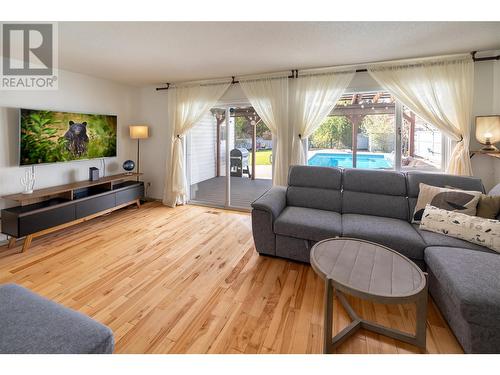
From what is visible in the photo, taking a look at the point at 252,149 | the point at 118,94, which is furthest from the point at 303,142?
A: the point at 118,94

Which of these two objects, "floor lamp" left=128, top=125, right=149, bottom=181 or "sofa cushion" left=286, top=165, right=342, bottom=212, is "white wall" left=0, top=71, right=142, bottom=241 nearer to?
"floor lamp" left=128, top=125, right=149, bottom=181

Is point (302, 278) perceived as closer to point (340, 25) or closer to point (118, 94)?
point (340, 25)

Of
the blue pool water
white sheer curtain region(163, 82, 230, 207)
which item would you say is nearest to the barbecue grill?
white sheer curtain region(163, 82, 230, 207)

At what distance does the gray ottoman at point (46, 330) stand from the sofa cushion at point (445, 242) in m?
2.33

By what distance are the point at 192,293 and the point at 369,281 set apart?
1.37 meters

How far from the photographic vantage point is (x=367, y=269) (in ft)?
5.35

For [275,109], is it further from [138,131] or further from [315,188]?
[138,131]

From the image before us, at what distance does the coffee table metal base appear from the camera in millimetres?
1503

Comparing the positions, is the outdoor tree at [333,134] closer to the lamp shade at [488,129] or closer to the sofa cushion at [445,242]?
the lamp shade at [488,129]

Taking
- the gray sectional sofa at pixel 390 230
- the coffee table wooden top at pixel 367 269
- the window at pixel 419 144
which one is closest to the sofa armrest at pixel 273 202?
the gray sectional sofa at pixel 390 230

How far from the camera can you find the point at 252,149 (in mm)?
4605

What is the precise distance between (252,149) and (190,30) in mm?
2384

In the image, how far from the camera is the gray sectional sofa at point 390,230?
1.43 meters
